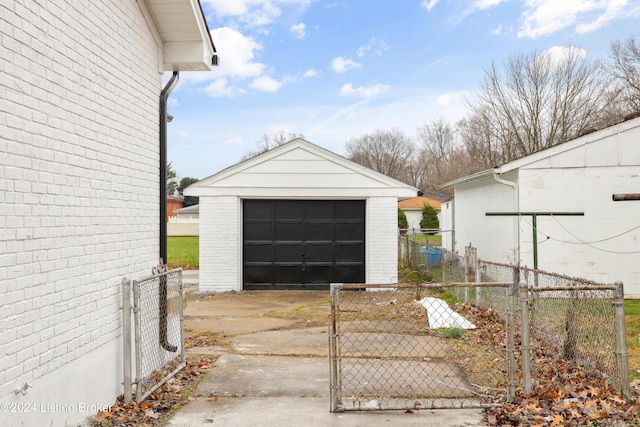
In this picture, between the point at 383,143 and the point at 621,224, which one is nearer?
the point at 621,224

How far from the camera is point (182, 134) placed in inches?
1345

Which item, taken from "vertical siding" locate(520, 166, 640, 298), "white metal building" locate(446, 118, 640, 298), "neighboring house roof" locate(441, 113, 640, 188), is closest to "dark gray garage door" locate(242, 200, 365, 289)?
"white metal building" locate(446, 118, 640, 298)

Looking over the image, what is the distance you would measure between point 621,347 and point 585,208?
8030 mm

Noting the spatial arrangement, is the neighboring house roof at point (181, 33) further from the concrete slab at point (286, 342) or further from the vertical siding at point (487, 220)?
the vertical siding at point (487, 220)

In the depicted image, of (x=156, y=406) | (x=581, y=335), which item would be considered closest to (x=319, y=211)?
(x=581, y=335)

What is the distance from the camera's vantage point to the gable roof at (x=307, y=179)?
1389 cm

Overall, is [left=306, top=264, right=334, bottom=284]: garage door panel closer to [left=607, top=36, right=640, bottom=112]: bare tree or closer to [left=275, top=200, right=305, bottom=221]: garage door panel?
[left=275, top=200, right=305, bottom=221]: garage door panel

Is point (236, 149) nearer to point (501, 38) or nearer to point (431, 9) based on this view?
point (501, 38)

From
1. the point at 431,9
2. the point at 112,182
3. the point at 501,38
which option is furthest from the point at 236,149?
the point at 112,182

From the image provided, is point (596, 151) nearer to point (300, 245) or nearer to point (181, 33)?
point (300, 245)

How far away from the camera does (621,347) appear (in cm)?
480

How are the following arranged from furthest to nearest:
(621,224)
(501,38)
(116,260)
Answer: (501,38) → (621,224) → (116,260)

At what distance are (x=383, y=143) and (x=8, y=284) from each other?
59223 mm

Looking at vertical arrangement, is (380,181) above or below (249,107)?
below
